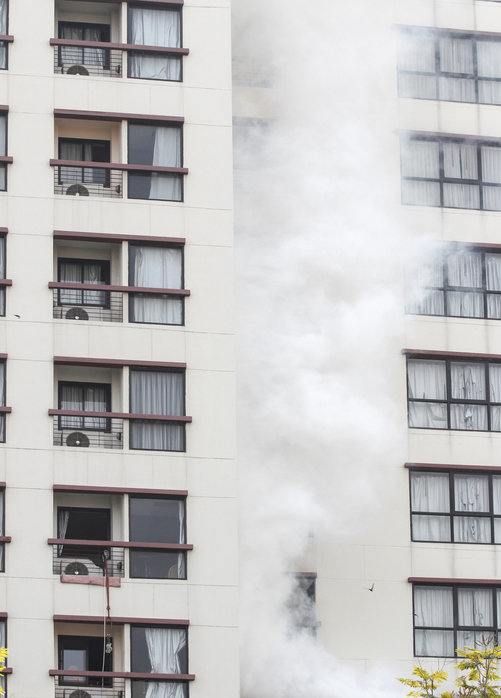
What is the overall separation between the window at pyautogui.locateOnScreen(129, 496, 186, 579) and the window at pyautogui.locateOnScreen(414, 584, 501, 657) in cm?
697

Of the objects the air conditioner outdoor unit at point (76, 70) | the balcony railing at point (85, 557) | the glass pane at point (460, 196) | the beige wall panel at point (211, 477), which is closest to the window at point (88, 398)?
the beige wall panel at point (211, 477)

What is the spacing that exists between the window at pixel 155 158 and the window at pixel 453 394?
813 centimetres

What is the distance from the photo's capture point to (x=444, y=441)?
4631 centimetres

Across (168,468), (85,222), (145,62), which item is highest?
(145,62)

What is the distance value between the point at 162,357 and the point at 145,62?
26.8ft

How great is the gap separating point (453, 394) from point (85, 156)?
1179cm

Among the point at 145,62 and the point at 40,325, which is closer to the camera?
the point at 40,325

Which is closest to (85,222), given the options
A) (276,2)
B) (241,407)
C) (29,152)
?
(29,152)

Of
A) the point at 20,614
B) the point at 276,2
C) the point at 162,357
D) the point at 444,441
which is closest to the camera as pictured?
the point at 20,614

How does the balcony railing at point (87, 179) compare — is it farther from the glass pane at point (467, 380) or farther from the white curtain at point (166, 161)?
the glass pane at point (467, 380)

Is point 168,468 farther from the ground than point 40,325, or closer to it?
closer to it

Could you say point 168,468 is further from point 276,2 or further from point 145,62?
point 276,2

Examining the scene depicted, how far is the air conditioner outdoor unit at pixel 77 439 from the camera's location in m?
42.6

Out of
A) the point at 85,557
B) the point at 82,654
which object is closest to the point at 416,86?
the point at 85,557
